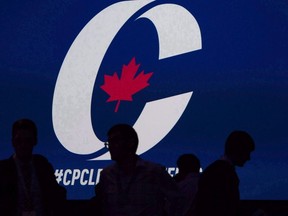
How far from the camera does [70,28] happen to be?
612 cm

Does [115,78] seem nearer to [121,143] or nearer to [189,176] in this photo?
[189,176]

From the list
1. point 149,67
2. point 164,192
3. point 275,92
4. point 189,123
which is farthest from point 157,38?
point 164,192

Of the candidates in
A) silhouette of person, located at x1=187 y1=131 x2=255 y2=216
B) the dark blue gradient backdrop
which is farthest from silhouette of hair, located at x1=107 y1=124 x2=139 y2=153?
the dark blue gradient backdrop

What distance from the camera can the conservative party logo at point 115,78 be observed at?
5.57m

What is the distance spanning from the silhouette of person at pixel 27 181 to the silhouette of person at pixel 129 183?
205 millimetres

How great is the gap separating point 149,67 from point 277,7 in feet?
3.73

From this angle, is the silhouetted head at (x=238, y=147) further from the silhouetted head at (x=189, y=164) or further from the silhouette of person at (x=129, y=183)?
the silhouetted head at (x=189, y=164)

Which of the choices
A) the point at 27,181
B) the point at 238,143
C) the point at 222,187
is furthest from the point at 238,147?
Result: the point at 27,181

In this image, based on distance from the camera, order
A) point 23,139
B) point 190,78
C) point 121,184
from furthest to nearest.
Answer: point 190,78
point 121,184
point 23,139

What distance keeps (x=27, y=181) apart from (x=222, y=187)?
0.86m

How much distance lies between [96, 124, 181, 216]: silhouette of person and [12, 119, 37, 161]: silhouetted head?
32 centimetres

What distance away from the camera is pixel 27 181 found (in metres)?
2.68

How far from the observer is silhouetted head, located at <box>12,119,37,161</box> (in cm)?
266

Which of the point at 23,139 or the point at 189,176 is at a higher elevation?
the point at 23,139
